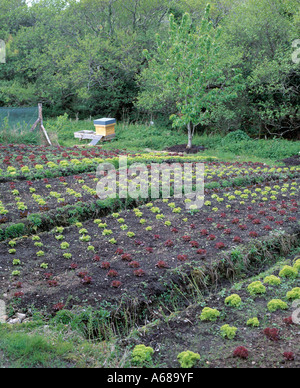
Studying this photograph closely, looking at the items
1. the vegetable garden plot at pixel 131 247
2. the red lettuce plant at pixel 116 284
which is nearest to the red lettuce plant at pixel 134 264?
the vegetable garden plot at pixel 131 247

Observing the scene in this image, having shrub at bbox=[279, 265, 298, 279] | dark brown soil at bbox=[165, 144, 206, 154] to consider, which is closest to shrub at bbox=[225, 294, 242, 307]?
shrub at bbox=[279, 265, 298, 279]

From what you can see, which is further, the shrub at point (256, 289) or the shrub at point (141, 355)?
the shrub at point (256, 289)

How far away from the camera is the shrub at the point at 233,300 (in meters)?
4.92

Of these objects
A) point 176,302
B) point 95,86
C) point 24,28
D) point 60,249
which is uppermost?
point 24,28

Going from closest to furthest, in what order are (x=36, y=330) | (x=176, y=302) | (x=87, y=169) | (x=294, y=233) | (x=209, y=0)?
(x=36, y=330)
(x=176, y=302)
(x=294, y=233)
(x=87, y=169)
(x=209, y=0)

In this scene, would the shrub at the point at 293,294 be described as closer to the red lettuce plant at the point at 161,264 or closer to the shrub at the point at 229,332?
the shrub at the point at 229,332

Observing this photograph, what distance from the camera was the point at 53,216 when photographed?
7.78 meters

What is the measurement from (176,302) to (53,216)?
3391 mm

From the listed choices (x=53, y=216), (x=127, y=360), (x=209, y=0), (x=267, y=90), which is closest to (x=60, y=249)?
(x=53, y=216)

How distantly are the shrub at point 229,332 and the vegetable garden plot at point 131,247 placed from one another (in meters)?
1.30

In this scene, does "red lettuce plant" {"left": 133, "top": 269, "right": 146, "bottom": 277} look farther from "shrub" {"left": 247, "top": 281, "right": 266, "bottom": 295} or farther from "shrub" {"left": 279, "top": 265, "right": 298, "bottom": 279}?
"shrub" {"left": 279, "top": 265, "right": 298, "bottom": 279}

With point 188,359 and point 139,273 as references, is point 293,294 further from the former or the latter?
point 139,273
